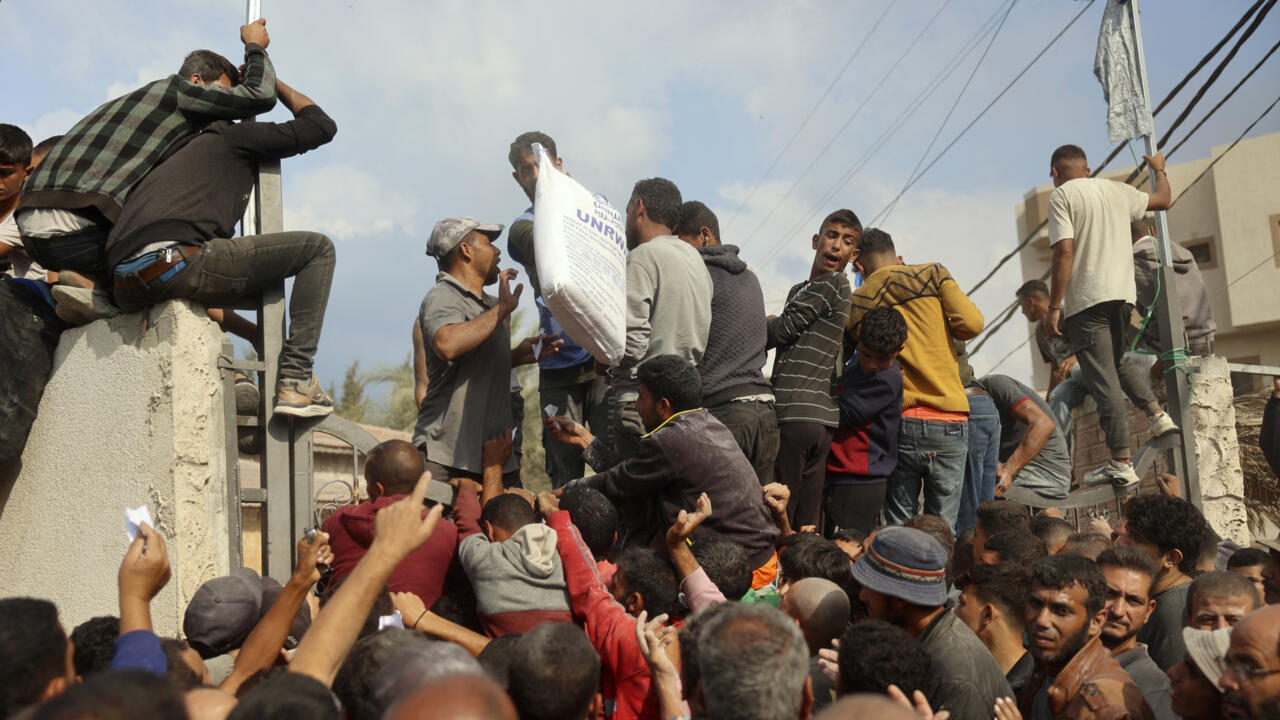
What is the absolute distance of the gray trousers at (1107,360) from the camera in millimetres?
7184

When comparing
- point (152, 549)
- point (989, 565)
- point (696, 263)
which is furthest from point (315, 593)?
point (989, 565)

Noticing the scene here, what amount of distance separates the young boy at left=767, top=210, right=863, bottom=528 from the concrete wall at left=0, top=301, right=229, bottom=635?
2.91 m

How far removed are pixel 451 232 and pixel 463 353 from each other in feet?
2.60

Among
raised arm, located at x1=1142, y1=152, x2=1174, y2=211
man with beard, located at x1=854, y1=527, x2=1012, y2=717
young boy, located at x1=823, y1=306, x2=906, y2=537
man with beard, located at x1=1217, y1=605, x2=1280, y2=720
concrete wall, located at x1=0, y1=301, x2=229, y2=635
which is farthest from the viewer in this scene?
raised arm, located at x1=1142, y1=152, x2=1174, y2=211

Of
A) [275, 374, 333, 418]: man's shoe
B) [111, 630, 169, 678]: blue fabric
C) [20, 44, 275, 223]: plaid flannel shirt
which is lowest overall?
[111, 630, 169, 678]: blue fabric

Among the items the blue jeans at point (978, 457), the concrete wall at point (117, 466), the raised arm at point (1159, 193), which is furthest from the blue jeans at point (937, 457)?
the concrete wall at point (117, 466)

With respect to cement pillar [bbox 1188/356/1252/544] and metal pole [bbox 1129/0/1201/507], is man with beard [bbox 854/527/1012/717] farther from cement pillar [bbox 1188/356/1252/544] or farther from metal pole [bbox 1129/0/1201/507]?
cement pillar [bbox 1188/356/1252/544]

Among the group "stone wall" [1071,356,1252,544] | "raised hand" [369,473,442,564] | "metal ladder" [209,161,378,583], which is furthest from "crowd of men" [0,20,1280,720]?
"stone wall" [1071,356,1252,544]

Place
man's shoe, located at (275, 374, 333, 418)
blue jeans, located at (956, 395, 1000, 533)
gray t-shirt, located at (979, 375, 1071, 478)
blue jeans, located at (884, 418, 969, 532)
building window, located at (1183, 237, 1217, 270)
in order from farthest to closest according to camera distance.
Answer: building window, located at (1183, 237, 1217, 270)
gray t-shirt, located at (979, 375, 1071, 478)
blue jeans, located at (956, 395, 1000, 533)
blue jeans, located at (884, 418, 969, 532)
man's shoe, located at (275, 374, 333, 418)

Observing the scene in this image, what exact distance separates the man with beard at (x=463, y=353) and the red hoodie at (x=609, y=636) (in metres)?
1.37

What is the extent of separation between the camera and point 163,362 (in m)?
4.95

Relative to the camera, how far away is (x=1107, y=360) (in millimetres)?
7215

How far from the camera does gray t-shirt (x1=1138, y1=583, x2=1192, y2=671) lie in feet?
15.1

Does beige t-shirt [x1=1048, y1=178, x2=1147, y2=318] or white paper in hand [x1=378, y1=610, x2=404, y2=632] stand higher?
beige t-shirt [x1=1048, y1=178, x2=1147, y2=318]
